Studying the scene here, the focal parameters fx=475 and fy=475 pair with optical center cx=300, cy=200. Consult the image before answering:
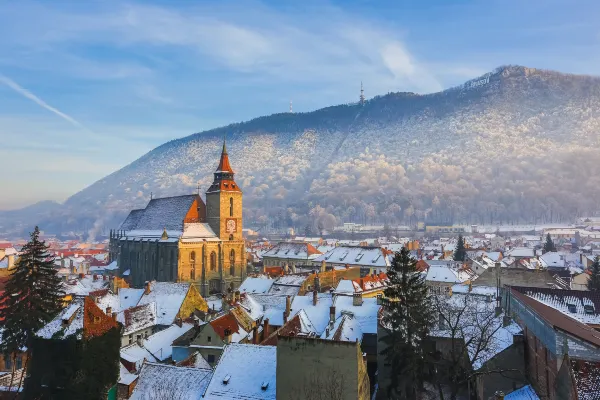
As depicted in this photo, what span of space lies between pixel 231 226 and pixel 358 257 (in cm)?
2827

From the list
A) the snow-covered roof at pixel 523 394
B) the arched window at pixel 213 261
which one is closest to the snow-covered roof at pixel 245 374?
the snow-covered roof at pixel 523 394

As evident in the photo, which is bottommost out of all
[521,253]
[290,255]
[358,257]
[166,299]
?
[521,253]

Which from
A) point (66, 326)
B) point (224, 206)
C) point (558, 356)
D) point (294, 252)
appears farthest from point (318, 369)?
point (294, 252)

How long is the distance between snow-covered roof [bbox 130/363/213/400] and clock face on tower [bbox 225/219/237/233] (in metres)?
60.7

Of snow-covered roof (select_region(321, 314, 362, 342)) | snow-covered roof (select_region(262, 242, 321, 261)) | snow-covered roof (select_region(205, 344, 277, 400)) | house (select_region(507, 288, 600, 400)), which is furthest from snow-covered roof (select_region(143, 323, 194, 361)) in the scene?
snow-covered roof (select_region(262, 242, 321, 261))

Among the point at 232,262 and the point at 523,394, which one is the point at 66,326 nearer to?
the point at 523,394

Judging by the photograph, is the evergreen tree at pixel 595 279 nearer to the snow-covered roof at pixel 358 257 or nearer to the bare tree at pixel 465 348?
the snow-covered roof at pixel 358 257

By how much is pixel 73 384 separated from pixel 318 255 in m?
89.4

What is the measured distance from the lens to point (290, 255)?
380 feet

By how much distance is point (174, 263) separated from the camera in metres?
83.7

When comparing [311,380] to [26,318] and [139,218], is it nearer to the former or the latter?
[26,318]

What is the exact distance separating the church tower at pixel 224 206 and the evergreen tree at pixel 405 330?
58674mm

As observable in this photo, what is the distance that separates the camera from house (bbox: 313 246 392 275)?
96.1m

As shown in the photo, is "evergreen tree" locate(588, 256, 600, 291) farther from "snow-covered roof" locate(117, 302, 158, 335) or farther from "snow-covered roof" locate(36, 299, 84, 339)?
"snow-covered roof" locate(36, 299, 84, 339)
